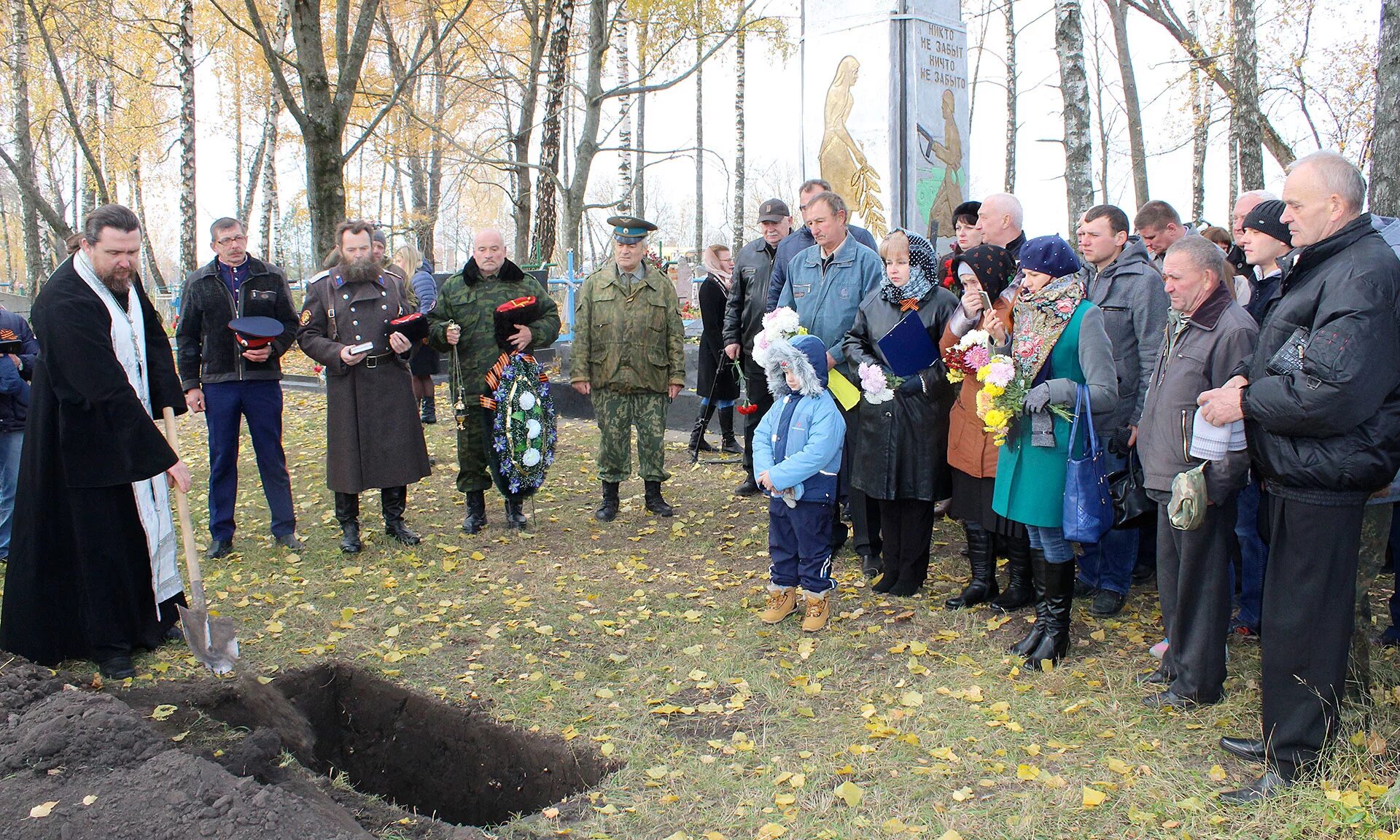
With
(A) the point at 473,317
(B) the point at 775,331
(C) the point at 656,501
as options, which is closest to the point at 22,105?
(A) the point at 473,317

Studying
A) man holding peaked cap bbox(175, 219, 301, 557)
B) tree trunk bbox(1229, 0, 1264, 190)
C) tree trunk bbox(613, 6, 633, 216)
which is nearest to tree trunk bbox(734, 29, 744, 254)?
tree trunk bbox(613, 6, 633, 216)

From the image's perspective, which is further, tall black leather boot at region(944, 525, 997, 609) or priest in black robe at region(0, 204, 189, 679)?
tall black leather boot at region(944, 525, 997, 609)

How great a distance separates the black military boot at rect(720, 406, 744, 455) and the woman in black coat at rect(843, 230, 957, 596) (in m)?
3.94

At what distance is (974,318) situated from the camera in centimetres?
488

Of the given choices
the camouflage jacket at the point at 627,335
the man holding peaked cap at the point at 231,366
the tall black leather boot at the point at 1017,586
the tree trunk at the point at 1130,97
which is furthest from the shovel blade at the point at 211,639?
the tree trunk at the point at 1130,97

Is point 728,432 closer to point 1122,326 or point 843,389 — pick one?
point 843,389

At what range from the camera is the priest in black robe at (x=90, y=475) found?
4.54m

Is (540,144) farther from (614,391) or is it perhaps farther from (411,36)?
(411,36)

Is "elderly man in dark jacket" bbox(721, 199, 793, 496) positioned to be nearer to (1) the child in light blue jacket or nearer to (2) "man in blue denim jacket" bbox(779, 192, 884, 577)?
(2) "man in blue denim jacket" bbox(779, 192, 884, 577)

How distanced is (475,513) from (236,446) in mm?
1663

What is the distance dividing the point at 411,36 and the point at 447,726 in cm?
3085

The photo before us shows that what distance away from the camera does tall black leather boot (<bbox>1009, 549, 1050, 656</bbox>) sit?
445 cm

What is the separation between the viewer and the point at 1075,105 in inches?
404

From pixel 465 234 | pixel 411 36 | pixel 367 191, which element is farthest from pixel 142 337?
pixel 465 234
